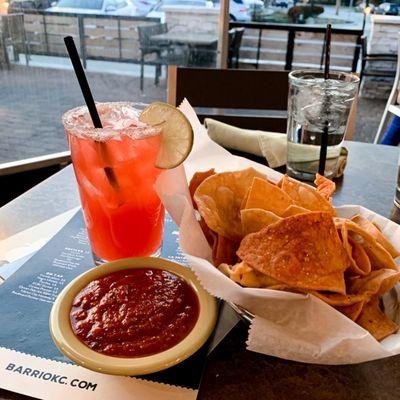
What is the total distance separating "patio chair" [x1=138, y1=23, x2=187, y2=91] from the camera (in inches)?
129

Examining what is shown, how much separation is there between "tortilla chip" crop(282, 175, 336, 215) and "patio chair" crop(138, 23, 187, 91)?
9.03ft

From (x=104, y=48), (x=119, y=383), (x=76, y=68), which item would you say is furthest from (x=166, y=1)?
(x=119, y=383)

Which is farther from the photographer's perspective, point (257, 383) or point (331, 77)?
point (331, 77)

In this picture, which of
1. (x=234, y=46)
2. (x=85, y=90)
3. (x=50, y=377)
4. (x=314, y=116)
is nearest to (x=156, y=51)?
(x=234, y=46)

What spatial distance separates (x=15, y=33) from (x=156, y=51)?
1225 mm

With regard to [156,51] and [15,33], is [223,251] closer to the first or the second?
[15,33]

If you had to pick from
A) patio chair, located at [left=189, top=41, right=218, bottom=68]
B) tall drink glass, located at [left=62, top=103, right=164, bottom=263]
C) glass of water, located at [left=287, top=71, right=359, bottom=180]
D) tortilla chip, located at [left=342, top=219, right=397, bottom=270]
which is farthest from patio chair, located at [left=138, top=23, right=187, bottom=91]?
tortilla chip, located at [left=342, top=219, right=397, bottom=270]

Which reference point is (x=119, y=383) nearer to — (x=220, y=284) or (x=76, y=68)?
(x=220, y=284)

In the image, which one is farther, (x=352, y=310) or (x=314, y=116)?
(x=314, y=116)

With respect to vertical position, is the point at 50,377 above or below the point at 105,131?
below

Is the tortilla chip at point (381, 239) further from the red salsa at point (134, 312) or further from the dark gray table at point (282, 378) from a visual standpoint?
the red salsa at point (134, 312)

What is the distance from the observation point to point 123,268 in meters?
0.79

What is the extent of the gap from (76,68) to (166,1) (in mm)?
2609

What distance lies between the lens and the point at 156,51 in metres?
3.42
